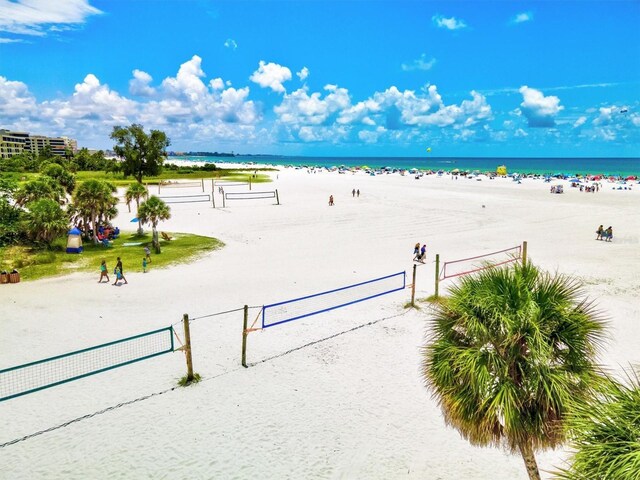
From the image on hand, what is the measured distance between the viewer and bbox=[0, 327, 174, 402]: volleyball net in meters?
10.7

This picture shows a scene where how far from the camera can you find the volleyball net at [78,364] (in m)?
10.7

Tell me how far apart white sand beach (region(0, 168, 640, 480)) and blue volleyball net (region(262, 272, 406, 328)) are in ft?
A: 1.98

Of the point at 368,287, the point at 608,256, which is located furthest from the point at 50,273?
the point at 608,256

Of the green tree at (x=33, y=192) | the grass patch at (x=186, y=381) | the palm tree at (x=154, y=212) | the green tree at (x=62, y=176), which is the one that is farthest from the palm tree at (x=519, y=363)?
the green tree at (x=62, y=176)

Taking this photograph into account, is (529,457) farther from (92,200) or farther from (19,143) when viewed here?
(19,143)

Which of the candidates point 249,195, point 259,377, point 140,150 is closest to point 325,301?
point 259,377

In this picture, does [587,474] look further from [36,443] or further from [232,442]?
[36,443]

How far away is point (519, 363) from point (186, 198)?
52.0 m

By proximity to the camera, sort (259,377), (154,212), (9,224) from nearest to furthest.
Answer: (259,377)
(9,224)
(154,212)

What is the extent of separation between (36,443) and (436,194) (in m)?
57.5

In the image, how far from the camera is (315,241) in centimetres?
2898

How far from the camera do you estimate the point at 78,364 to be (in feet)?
39.0

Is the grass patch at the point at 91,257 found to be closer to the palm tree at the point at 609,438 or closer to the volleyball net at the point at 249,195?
the palm tree at the point at 609,438

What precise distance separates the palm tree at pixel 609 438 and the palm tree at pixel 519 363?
0.88 metres
